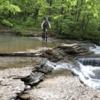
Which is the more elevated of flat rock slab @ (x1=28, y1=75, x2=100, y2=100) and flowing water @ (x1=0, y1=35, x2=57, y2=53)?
flowing water @ (x1=0, y1=35, x2=57, y2=53)

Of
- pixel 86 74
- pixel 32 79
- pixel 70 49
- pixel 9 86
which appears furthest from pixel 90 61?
pixel 9 86

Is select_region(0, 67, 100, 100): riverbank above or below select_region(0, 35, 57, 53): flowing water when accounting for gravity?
below

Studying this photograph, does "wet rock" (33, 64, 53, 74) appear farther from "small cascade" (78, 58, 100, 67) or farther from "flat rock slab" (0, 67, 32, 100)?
"small cascade" (78, 58, 100, 67)

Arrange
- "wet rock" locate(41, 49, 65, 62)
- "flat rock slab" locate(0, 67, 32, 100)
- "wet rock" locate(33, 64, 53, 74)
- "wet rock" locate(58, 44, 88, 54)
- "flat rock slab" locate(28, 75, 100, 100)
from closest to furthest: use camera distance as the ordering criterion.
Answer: "flat rock slab" locate(0, 67, 32, 100) → "flat rock slab" locate(28, 75, 100, 100) → "wet rock" locate(33, 64, 53, 74) → "wet rock" locate(41, 49, 65, 62) → "wet rock" locate(58, 44, 88, 54)

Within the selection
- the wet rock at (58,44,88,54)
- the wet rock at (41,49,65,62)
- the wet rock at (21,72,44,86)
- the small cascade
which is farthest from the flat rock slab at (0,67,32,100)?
the wet rock at (58,44,88,54)

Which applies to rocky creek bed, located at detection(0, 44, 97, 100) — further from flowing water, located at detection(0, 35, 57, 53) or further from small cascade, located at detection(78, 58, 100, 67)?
small cascade, located at detection(78, 58, 100, 67)

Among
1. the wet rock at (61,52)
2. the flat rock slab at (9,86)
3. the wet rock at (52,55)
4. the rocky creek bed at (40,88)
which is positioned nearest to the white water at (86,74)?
the wet rock at (52,55)

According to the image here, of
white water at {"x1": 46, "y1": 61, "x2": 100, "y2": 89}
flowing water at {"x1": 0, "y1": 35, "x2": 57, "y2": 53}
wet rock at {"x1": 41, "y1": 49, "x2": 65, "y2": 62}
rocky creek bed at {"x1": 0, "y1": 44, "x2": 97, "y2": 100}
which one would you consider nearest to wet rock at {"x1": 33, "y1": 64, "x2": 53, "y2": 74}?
rocky creek bed at {"x1": 0, "y1": 44, "x2": 97, "y2": 100}

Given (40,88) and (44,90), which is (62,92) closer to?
(44,90)

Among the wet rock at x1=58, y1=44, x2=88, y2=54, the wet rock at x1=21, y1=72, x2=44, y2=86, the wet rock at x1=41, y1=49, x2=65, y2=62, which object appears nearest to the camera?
the wet rock at x1=21, y1=72, x2=44, y2=86

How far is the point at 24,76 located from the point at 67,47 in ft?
18.6

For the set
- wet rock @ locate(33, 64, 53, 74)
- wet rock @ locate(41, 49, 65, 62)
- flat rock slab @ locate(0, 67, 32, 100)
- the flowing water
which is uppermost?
the flowing water

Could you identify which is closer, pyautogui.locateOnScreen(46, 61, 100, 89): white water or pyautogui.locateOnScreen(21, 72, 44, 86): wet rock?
pyautogui.locateOnScreen(21, 72, 44, 86): wet rock

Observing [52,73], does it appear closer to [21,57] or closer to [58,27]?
[21,57]
